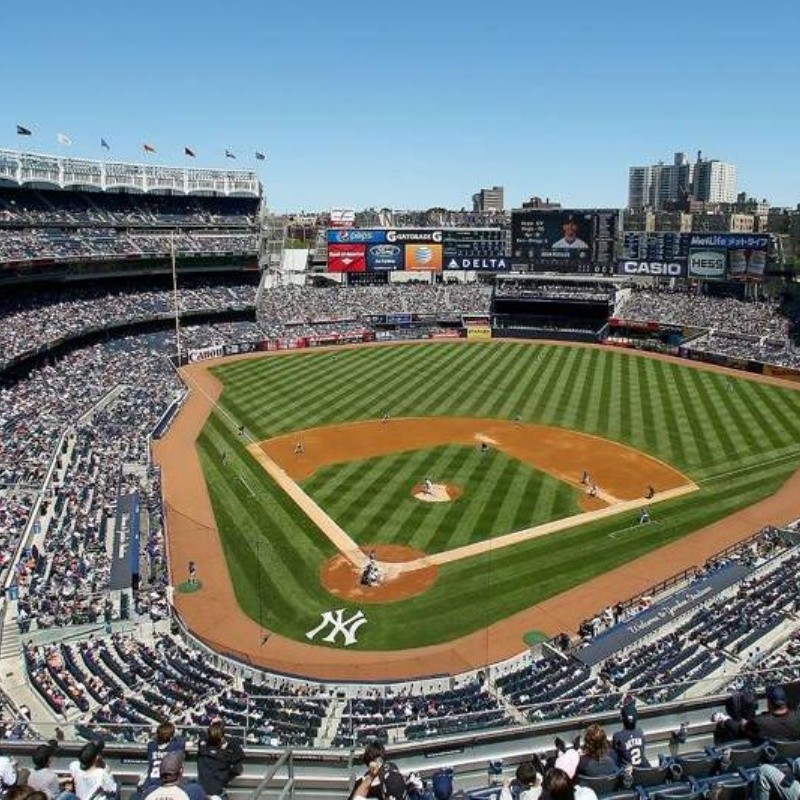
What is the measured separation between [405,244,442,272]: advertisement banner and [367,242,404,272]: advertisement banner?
40.0 inches

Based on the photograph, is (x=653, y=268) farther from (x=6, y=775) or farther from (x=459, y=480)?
(x=6, y=775)

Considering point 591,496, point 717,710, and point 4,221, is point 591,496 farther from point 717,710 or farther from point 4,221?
point 4,221

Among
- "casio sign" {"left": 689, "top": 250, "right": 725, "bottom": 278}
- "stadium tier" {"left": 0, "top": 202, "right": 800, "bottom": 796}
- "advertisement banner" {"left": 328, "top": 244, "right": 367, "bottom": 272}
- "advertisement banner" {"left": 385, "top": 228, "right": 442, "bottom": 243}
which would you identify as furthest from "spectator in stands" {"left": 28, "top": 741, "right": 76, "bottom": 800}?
"advertisement banner" {"left": 385, "top": 228, "right": 442, "bottom": 243}

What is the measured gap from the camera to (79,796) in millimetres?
7805

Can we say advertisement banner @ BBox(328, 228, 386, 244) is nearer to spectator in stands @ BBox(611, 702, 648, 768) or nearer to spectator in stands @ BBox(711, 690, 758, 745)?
spectator in stands @ BBox(711, 690, 758, 745)

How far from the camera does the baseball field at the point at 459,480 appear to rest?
2870 centimetres

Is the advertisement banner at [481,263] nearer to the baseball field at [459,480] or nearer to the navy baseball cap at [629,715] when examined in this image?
the baseball field at [459,480]

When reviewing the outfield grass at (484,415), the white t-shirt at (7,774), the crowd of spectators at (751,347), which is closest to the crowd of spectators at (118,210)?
the outfield grass at (484,415)

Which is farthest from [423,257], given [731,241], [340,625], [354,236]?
[340,625]

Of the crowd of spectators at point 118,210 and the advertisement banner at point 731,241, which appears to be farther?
the advertisement banner at point 731,241

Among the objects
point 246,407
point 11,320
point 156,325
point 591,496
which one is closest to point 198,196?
point 156,325

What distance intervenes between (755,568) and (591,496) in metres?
10.5

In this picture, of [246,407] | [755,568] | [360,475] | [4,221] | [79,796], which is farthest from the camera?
[4,221]

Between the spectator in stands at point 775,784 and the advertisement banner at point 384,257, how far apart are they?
300ft
